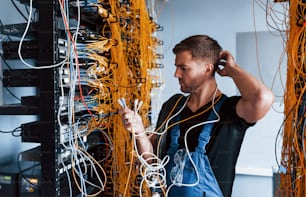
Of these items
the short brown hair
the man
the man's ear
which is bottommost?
the man

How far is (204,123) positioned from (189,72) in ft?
0.79

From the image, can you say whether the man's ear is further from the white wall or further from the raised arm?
the white wall

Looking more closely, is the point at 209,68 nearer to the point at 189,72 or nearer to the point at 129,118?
the point at 189,72

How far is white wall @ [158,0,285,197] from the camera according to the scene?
2.82 meters

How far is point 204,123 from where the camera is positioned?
118 centimetres

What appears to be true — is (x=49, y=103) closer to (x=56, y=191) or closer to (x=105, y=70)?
(x=56, y=191)

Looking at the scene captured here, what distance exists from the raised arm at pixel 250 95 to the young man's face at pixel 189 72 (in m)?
0.13

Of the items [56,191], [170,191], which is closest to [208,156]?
[170,191]

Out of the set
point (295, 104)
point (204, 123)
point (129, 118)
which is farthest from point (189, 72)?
point (295, 104)

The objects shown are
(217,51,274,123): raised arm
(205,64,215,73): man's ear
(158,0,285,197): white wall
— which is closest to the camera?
(217,51,274,123): raised arm

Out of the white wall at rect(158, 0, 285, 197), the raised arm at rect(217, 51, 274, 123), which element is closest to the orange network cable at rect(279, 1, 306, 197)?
the raised arm at rect(217, 51, 274, 123)

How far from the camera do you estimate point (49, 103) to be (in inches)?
40.4

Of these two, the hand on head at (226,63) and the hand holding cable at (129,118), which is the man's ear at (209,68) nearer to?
the hand on head at (226,63)

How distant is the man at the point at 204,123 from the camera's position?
3.67ft
